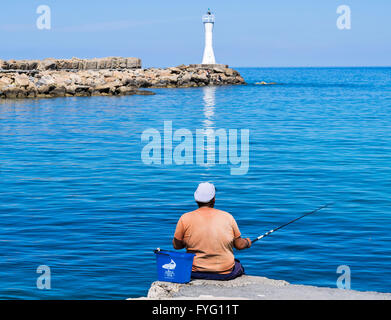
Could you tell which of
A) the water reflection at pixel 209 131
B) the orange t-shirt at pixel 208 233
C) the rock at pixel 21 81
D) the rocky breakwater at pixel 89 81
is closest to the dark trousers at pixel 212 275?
the orange t-shirt at pixel 208 233

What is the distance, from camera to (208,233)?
7402 mm

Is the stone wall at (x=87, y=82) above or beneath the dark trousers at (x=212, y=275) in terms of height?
above

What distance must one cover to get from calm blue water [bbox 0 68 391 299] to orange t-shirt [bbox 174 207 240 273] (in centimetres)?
271

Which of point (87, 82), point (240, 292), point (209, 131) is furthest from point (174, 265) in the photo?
point (87, 82)

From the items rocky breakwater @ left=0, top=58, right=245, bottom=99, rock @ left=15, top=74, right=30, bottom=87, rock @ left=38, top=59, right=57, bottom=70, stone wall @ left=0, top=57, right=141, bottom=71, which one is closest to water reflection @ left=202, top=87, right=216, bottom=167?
rocky breakwater @ left=0, top=58, right=245, bottom=99

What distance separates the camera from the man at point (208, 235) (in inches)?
291

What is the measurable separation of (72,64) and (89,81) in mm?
25428

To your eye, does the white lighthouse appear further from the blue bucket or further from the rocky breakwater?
the blue bucket

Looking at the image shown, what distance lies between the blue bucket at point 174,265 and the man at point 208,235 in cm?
23

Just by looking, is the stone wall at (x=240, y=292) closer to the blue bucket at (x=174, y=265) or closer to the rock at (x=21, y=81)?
the blue bucket at (x=174, y=265)

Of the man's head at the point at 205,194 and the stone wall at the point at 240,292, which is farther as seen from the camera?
the man's head at the point at 205,194

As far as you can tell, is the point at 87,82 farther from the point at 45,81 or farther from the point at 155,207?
the point at 155,207

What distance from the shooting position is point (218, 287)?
7484 mm
